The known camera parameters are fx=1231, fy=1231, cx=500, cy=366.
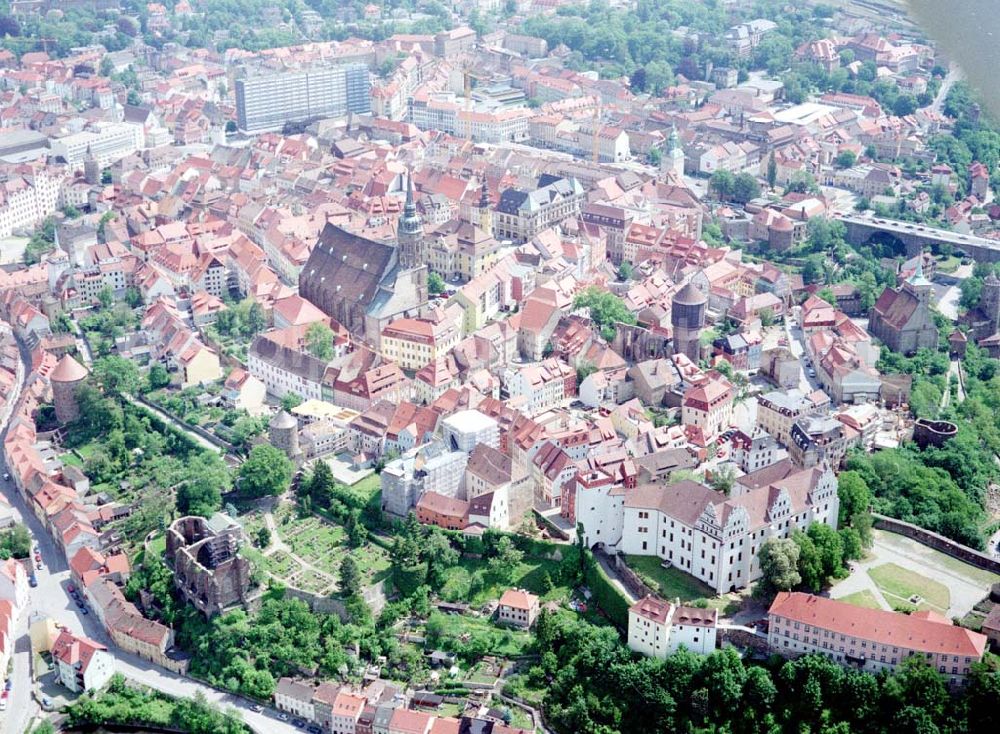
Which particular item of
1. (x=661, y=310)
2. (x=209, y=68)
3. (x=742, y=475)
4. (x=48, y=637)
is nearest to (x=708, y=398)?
(x=742, y=475)

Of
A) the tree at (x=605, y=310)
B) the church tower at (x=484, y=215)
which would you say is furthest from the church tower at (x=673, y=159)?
the tree at (x=605, y=310)

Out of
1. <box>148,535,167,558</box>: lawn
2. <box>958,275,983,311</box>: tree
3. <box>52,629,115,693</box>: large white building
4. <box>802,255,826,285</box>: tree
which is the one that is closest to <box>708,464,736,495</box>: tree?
<box>148,535,167,558</box>: lawn

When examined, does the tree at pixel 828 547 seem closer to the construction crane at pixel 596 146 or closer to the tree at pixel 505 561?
the tree at pixel 505 561

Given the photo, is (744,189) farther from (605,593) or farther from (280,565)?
(280,565)

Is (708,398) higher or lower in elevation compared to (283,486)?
higher

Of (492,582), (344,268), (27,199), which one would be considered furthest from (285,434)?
(27,199)

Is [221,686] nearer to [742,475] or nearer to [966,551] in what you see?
[742,475]
